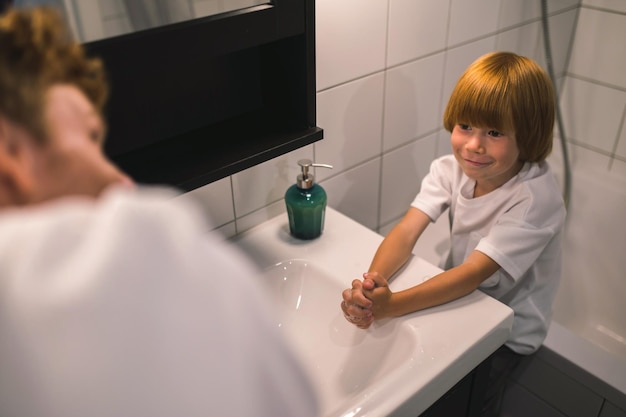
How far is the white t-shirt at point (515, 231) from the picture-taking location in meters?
0.86

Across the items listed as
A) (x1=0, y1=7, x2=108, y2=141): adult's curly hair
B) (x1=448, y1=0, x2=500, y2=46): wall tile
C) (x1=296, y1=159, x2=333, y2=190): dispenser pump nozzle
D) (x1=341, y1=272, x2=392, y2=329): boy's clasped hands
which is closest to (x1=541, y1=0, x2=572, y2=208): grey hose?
(x1=448, y1=0, x2=500, y2=46): wall tile

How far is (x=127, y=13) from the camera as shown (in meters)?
0.54

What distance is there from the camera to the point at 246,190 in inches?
36.9

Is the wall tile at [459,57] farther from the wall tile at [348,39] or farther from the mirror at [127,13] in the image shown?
the mirror at [127,13]

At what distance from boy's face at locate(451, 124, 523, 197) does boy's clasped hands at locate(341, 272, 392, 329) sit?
242mm

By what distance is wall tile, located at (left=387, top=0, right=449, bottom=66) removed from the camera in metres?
1.03

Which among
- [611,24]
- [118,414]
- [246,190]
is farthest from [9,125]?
[611,24]

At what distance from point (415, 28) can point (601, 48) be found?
64 centimetres

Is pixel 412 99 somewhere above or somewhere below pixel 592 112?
above

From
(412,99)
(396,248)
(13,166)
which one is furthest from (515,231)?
(13,166)

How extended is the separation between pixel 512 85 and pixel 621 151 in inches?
31.8

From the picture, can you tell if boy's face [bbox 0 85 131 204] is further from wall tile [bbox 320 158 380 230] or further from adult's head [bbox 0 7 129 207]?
wall tile [bbox 320 158 380 230]

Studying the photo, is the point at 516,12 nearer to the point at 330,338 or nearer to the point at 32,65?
the point at 330,338

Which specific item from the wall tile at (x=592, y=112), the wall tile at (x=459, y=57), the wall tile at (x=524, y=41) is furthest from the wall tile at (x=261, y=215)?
the wall tile at (x=592, y=112)
